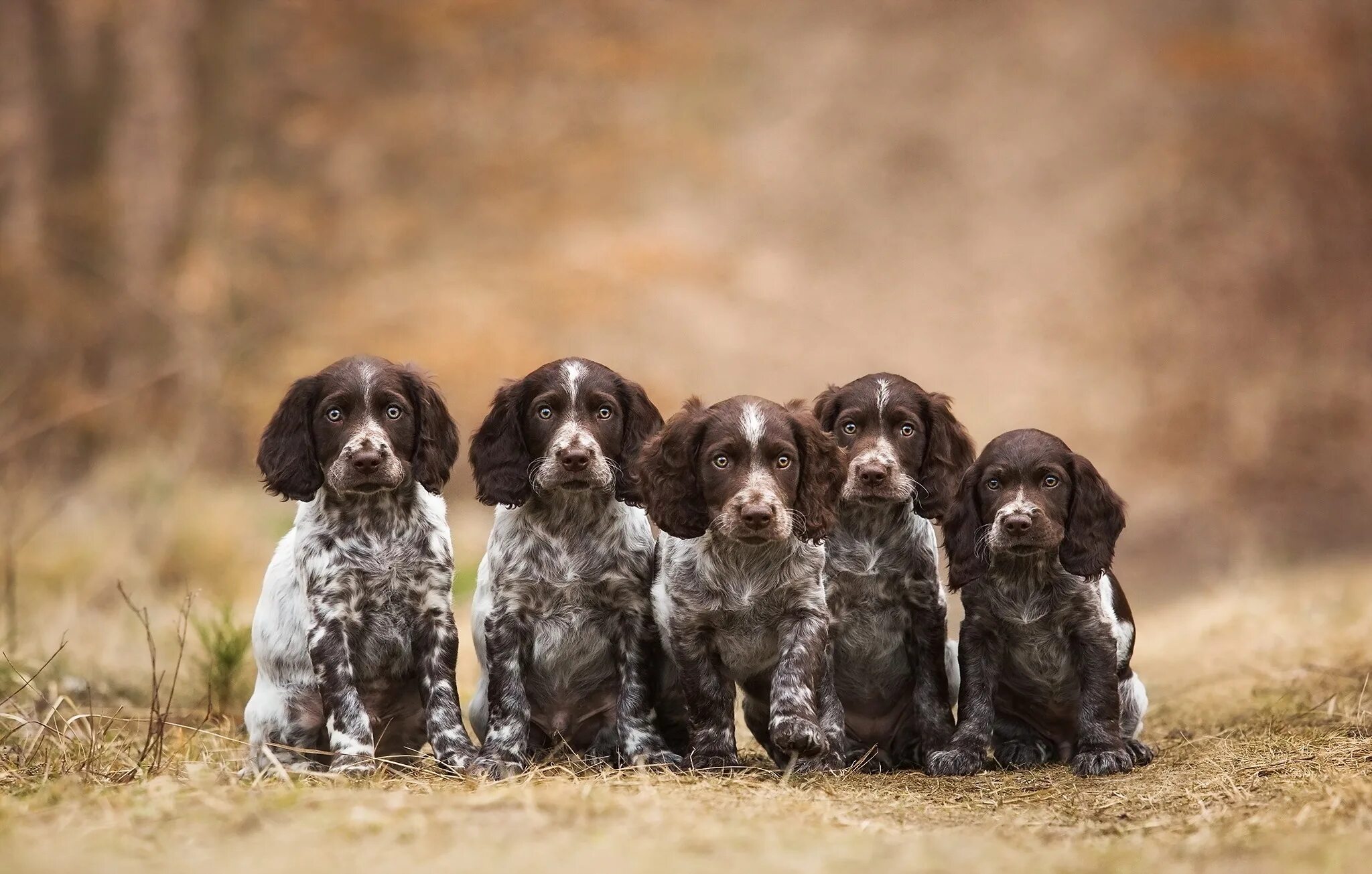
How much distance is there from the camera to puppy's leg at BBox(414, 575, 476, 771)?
19.4 ft

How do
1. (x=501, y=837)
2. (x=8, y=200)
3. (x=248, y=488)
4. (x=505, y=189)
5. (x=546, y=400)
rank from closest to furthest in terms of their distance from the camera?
(x=501, y=837) < (x=546, y=400) < (x=248, y=488) < (x=8, y=200) < (x=505, y=189)

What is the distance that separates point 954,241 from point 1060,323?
2.62 m

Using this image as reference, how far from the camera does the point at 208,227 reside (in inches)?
670

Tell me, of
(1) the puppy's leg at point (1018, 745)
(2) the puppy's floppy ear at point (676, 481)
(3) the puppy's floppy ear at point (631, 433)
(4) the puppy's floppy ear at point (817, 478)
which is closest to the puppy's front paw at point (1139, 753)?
(1) the puppy's leg at point (1018, 745)

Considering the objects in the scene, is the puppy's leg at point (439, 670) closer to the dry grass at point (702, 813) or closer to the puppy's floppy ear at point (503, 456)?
the dry grass at point (702, 813)

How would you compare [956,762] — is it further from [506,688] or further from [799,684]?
[506,688]

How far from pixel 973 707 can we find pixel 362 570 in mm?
2578

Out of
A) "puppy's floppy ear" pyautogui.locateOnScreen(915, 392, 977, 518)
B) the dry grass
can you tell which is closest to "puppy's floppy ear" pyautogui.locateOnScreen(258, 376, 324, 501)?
the dry grass

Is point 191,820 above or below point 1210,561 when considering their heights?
below

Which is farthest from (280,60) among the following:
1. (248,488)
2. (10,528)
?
(10,528)

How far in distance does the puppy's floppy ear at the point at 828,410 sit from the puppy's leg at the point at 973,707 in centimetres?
105

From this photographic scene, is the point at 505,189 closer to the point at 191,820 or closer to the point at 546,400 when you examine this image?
the point at 546,400

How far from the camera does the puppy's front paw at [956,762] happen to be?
6086 millimetres

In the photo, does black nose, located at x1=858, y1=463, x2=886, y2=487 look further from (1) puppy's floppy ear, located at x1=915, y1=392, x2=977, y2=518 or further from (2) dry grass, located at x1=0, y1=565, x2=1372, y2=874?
(2) dry grass, located at x1=0, y1=565, x2=1372, y2=874
